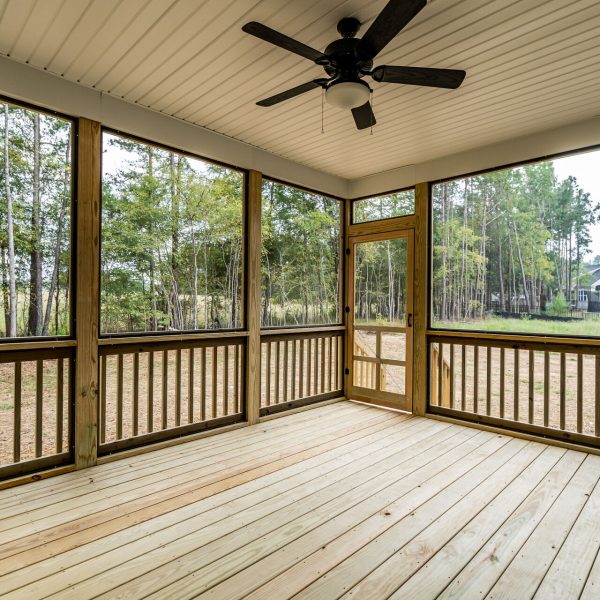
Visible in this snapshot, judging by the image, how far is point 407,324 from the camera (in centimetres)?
456

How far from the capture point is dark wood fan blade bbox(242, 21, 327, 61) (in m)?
1.75

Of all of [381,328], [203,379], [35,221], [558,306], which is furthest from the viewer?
[381,328]

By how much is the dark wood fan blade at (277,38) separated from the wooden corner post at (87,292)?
1.77 meters

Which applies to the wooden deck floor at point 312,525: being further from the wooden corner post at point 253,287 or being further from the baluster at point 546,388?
the wooden corner post at point 253,287

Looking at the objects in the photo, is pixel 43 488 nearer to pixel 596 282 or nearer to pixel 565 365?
Result: pixel 565 365

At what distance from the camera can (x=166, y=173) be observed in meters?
3.46

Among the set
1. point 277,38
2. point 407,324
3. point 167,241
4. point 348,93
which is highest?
point 277,38

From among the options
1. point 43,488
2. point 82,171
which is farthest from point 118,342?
point 82,171

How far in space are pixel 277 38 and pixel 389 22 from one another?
52cm

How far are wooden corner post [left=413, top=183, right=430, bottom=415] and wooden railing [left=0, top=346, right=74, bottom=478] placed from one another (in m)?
3.43

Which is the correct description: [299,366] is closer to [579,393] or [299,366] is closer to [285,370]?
[285,370]

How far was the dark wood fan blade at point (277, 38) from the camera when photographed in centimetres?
175

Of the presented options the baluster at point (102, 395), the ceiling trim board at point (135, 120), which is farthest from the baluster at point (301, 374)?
the baluster at point (102, 395)

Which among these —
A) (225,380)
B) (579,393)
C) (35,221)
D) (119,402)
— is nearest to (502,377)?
(579,393)
